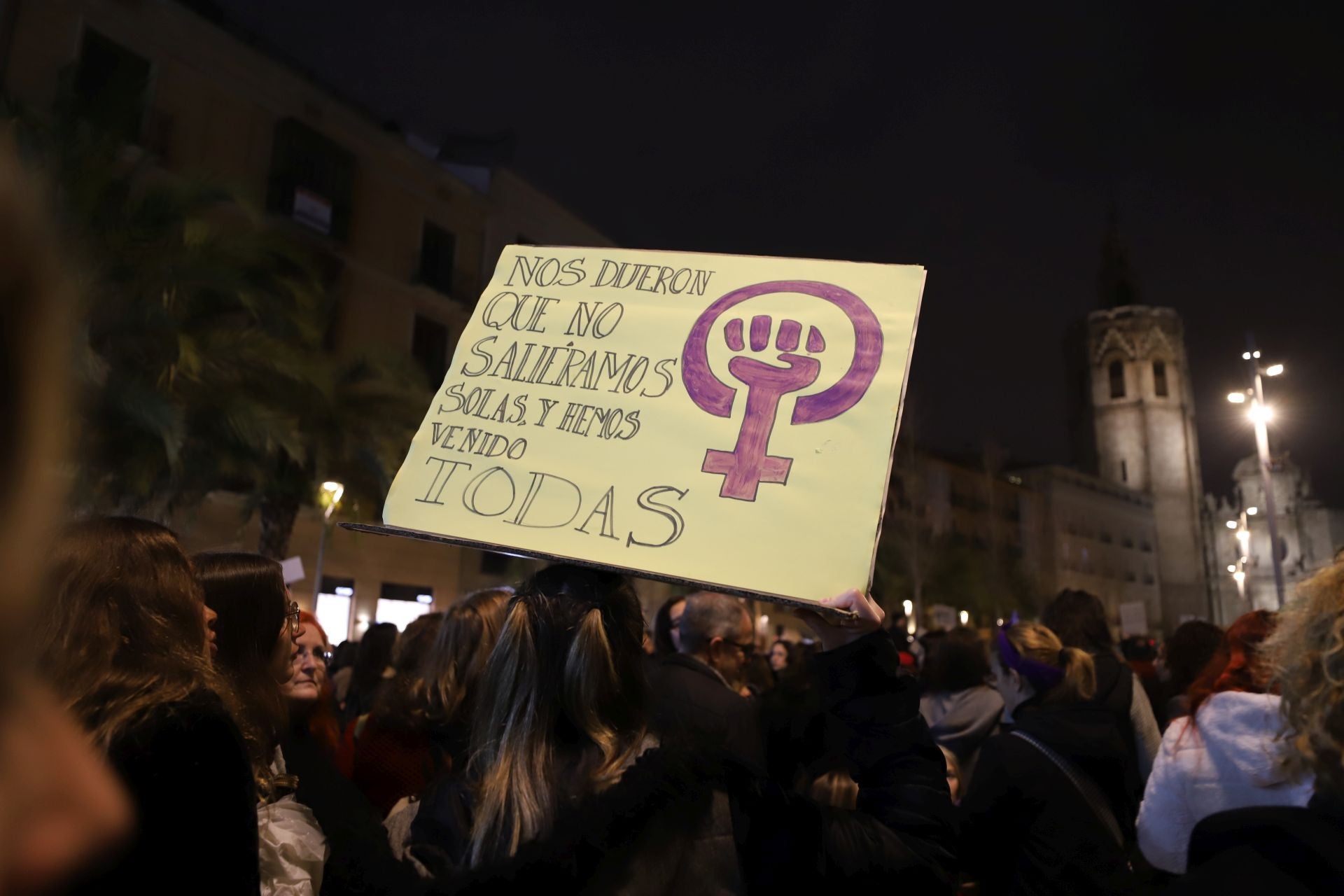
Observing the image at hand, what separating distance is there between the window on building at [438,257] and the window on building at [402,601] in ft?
25.3

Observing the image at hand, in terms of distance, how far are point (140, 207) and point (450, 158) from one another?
19359 millimetres

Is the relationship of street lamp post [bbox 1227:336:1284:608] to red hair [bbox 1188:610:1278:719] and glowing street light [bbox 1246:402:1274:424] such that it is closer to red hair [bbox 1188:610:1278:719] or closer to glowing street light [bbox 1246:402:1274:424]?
glowing street light [bbox 1246:402:1274:424]

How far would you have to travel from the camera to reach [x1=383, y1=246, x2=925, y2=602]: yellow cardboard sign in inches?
73.2

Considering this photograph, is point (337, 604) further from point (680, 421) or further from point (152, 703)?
point (152, 703)

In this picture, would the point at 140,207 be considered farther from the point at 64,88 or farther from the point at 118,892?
the point at 118,892

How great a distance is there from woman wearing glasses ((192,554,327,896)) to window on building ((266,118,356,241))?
20.4 meters

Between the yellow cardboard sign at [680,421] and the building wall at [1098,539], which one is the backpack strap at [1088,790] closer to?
the yellow cardboard sign at [680,421]

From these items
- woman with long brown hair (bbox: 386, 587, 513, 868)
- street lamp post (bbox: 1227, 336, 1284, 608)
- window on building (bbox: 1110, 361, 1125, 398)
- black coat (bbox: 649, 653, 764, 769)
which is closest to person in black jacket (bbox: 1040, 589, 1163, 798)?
black coat (bbox: 649, 653, 764, 769)

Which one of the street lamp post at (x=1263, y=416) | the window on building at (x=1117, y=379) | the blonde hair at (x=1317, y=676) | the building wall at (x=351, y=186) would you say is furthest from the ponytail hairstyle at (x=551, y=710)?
the window on building at (x=1117, y=379)

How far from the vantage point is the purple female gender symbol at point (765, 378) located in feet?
6.43

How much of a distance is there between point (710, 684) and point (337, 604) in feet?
63.5

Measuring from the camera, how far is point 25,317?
26.9 inches

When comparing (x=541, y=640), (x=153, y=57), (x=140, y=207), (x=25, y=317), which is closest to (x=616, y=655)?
(x=541, y=640)

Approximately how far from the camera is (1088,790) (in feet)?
9.98
